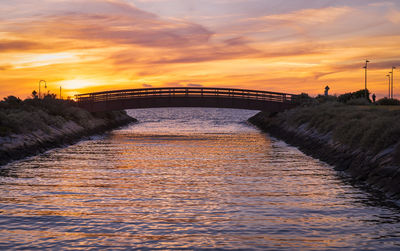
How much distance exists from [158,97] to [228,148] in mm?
28551

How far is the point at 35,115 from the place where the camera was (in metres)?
37.6

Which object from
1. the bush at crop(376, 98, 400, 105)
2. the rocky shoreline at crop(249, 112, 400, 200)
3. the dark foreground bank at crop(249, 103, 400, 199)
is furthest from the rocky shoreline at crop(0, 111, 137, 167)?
the bush at crop(376, 98, 400, 105)

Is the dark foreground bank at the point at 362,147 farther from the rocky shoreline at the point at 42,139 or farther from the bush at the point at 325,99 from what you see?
the bush at the point at 325,99

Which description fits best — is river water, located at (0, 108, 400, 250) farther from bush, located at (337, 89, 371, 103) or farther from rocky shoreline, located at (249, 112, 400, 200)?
bush, located at (337, 89, 371, 103)

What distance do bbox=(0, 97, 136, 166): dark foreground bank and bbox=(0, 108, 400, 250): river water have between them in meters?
4.40

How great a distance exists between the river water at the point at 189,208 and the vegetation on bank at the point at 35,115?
26.5 ft

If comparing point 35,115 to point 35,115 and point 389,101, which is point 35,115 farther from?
point 389,101

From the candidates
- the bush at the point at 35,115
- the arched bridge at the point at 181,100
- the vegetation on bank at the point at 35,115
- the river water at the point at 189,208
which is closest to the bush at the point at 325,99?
the arched bridge at the point at 181,100

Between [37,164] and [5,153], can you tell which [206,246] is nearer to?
[37,164]

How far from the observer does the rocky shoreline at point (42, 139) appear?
1061 inches

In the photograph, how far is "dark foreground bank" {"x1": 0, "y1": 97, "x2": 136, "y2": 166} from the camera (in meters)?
28.5

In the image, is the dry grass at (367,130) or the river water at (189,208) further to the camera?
the dry grass at (367,130)

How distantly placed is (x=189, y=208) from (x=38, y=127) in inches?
977

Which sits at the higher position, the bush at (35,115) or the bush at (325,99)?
the bush at (325,99)
